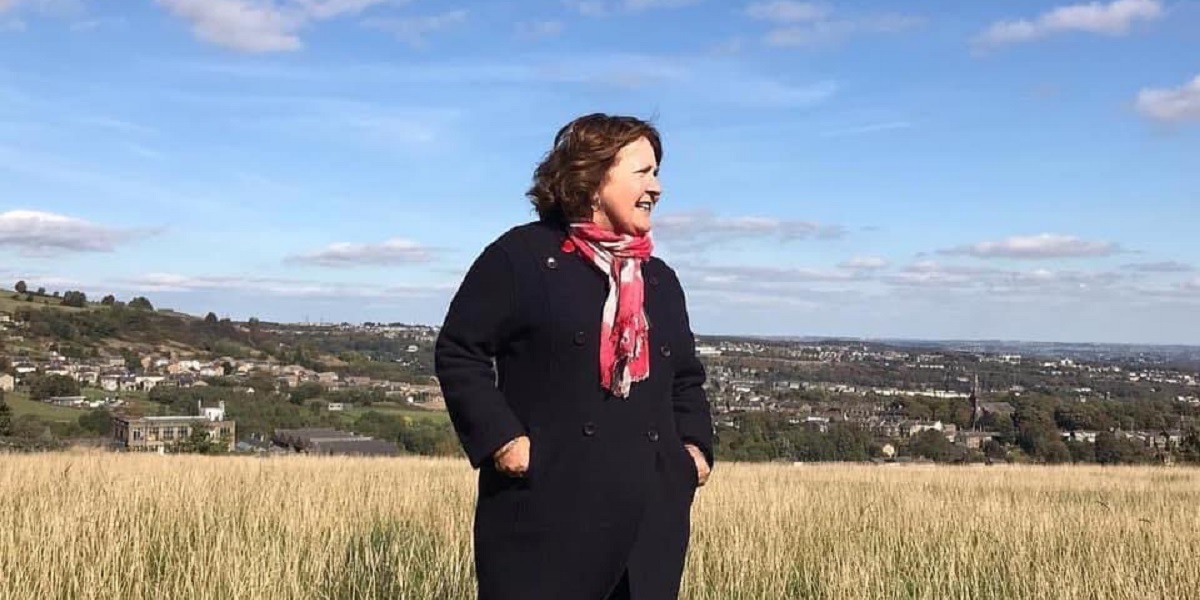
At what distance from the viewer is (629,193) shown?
262 cm

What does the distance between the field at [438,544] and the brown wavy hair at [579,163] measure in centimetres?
230

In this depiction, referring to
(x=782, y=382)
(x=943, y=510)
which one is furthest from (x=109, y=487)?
(x=782, y=382)

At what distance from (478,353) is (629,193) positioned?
53cm

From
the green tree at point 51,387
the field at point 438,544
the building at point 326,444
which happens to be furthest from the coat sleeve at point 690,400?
the green tree at point 51,387

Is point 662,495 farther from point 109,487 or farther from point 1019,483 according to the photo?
point 1019,483

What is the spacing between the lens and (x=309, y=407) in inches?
1718

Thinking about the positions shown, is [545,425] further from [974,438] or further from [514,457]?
[974,438]

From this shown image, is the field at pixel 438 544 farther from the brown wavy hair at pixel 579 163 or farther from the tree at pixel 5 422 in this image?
the tree at pixel 5 422

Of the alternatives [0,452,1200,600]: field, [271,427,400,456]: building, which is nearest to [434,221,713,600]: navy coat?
[0,452,1200,600]: field

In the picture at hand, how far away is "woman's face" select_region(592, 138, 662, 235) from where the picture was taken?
2619 mm

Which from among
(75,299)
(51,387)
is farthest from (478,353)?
(75,299)

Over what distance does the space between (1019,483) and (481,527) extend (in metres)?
11.8

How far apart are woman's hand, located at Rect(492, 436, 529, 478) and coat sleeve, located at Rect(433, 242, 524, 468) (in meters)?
0.02

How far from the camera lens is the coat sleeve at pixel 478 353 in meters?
2.45
